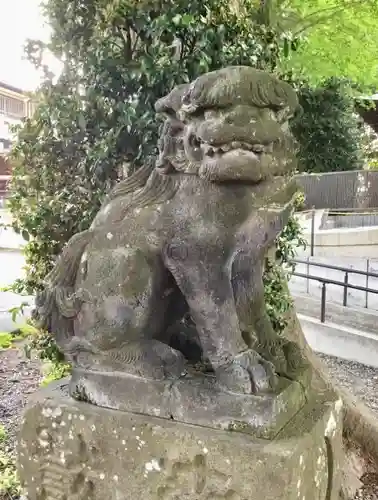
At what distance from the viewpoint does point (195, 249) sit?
174cm

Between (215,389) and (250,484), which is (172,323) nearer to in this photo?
(215,389)

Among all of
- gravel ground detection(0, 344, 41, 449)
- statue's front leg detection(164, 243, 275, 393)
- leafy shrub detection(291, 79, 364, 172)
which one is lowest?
gravel ground detection(0, 344, 41, 449)

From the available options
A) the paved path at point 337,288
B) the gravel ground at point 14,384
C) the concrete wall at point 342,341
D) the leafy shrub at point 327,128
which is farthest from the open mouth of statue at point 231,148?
the paved path at point 337,288

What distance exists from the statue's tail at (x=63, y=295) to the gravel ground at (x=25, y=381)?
2.34 m

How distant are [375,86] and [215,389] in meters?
6.56

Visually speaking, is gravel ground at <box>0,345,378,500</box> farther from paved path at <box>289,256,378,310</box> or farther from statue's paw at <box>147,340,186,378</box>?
statue's paw at <box>147,340,186,378</box>

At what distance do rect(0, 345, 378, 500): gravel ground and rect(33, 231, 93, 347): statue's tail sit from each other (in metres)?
2.34

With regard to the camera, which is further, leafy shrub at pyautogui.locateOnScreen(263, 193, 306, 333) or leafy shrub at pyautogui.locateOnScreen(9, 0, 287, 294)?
leafy shrub at pyautogui.locateOnScreen(263, 193, 306, 333)

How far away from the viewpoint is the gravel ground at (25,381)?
177 inches

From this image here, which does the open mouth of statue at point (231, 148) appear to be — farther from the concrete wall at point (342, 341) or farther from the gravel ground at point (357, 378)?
the concrete wall at point (342, 341)

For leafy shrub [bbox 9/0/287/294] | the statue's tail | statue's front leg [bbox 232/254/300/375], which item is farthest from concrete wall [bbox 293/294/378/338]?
the statue's tail

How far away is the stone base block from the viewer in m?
1.64

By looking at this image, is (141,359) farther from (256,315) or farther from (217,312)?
(256,315)

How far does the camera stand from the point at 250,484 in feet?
5.39
